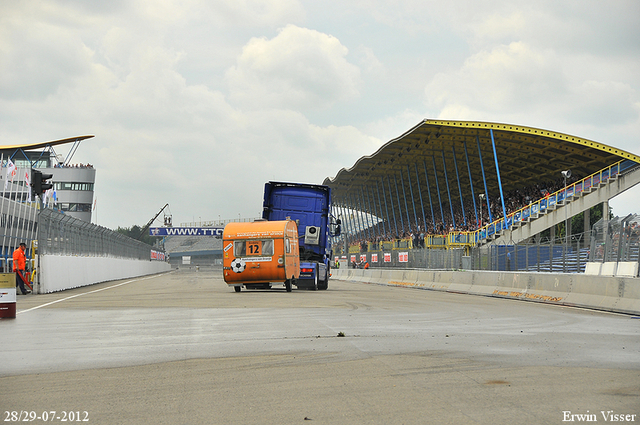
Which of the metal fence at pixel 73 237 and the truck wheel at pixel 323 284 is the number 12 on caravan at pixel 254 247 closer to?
the truck wheel at pixel 323 284

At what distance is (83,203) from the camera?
118 metres

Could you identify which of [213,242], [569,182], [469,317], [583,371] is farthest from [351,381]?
[213,242]

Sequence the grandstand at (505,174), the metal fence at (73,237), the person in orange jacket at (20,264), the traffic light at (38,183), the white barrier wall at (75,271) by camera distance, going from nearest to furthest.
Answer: the traffic light at (38,183), the person in orange jacket at (20,264), the white barrier wall at (75,271), the metal fence at (73,237), the grandstand at (505,174)

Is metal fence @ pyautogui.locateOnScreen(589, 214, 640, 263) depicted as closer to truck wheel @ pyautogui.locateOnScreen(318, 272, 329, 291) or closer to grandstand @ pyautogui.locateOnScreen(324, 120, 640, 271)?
grandstand @ pyautogui.locateOnScreen(324, 120, 640, 271)

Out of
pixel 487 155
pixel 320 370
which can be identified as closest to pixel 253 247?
pixel 320 370

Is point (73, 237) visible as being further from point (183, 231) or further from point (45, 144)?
point (183, 231)

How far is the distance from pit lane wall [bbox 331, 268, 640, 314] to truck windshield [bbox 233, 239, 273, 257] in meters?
7.68

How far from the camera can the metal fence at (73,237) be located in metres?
25.8

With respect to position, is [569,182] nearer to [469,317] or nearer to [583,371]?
[469,317]

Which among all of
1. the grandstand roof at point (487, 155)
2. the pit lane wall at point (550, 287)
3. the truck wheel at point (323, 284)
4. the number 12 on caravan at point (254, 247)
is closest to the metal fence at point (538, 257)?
the pit lane wall at point (550, 287)

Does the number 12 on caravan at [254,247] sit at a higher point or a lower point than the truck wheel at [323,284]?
higher

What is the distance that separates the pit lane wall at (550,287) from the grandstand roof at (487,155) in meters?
19.1

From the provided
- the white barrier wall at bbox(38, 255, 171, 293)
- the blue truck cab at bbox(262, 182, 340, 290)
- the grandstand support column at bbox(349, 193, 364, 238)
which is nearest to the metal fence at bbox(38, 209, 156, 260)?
the white barrier wall at bbox(38, 255, 171, 293)

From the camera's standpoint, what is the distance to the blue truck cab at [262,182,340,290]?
96.0ft
